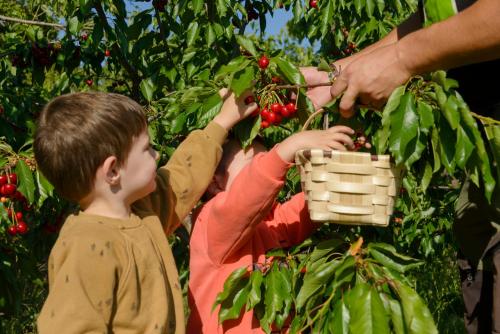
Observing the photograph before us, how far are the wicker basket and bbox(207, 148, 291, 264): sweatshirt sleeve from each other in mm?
224

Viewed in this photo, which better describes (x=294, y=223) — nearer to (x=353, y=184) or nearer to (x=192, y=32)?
(x=353, y=184)

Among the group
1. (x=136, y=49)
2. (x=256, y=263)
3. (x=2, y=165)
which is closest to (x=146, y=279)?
(x=256, y=263)

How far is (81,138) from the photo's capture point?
2.11 meters

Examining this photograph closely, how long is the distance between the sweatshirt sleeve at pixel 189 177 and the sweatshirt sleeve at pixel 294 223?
13.2 inches

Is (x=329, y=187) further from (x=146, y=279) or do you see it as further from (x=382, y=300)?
(x=146, y=279)

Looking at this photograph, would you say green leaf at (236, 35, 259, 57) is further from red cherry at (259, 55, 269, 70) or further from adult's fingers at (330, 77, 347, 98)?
adult's fingers at (330, 77, 347, 98)

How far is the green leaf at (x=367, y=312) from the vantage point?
1834 millimetres

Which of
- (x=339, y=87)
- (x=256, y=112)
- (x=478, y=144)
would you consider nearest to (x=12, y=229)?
(x=256, y=112)

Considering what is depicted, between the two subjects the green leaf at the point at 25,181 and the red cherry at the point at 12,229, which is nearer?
the green leaf at the point at 25,181

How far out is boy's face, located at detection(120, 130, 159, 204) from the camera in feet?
7.11

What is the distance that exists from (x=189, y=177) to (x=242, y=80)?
1.33 feet

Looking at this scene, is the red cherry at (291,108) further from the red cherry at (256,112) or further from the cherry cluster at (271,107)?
the red cherry at (256,112)

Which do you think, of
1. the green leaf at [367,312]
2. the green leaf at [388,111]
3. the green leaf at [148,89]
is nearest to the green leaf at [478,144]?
the green leaf at [388,111]

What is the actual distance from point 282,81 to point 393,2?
185 cm
